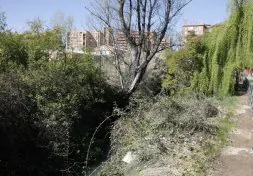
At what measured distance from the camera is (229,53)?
18.0 metres

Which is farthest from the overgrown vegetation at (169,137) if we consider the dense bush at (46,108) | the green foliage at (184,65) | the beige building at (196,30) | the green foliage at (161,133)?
the beige building at (196,30)

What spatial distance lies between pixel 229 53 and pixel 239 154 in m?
9.43

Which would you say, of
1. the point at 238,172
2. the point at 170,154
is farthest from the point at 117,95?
the point at 238,172

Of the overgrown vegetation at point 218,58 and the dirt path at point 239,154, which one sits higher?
the overgrown vegetation at point 218,58

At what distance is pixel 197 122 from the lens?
38.5 ft

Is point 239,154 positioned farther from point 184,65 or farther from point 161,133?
point 184,65

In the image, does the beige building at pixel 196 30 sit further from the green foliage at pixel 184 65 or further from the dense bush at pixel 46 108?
the dense bush at pixel 46 108

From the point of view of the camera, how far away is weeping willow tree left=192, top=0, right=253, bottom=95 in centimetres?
1736

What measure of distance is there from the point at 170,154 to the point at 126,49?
45.0 feet

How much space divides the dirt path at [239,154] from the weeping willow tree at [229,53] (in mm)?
5000

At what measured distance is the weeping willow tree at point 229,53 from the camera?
57.0 feet

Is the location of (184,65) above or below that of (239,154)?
above

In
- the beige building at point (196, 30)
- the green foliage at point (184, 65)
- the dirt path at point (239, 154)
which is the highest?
the beige building at point (196, 30)

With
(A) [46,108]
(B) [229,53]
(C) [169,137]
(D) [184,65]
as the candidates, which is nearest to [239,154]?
(C) [169,137]
